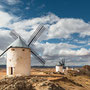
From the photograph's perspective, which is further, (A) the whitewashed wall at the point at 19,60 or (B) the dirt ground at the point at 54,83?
(A) the whitewashed wall at the point at 19,60

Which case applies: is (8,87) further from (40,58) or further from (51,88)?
(40,58)

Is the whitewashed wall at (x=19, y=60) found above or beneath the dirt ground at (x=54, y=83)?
above

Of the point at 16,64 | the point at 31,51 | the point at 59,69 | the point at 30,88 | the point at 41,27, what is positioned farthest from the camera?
the point at 59,69

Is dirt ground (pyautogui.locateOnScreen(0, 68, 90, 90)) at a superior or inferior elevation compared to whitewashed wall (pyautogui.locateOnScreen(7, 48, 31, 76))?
inferior

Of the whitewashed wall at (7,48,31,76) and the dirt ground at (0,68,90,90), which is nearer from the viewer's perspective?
the dirt ground at (0,68,90,90)

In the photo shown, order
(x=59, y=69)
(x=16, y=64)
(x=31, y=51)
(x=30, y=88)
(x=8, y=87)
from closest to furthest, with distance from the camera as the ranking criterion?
(x=8, y=87) → (x=30, y=88) → (x=16, y=64) → (x=31, y=51) → (x=59, y=69)

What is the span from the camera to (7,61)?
2730 centimetres

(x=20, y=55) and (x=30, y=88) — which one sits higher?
(x=20, y=55)

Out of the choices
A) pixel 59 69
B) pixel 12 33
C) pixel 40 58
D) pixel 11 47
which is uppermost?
pixel 12 33

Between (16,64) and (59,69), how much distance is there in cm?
3329

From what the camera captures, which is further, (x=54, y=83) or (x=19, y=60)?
(x=19, y=60)

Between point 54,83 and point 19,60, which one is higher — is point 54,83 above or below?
below

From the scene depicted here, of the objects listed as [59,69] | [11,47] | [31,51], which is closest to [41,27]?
[31,51]

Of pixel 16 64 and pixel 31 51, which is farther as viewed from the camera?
pixel 31 51
